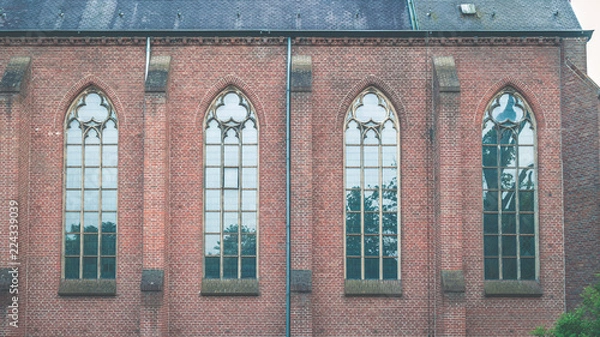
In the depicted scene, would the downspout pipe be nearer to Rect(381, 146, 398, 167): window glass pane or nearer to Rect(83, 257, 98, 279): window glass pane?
Rect(381, 146, 398, 167): window glass pane

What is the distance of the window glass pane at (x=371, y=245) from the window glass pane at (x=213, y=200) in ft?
13.2

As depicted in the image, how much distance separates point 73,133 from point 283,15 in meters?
6.67

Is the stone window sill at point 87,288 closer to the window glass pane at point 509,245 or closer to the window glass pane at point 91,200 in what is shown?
the window glass pane at point 91,200

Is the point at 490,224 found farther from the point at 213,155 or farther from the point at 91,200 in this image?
the point at 91,200

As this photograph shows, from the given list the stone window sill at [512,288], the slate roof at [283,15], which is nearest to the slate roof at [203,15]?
the slate roof at [283,15]

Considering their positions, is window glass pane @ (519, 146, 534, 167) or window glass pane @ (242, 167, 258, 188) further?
window glass pane @ (519, 146, 534, 167)

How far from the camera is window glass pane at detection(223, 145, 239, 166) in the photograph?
21.5 m

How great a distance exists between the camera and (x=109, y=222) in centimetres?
2133

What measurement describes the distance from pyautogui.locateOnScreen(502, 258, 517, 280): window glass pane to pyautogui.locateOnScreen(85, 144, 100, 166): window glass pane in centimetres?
1114

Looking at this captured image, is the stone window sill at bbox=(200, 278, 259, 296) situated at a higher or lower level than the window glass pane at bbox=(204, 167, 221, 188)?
lower

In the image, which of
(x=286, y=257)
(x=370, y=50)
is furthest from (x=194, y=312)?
(x=370, y=50)

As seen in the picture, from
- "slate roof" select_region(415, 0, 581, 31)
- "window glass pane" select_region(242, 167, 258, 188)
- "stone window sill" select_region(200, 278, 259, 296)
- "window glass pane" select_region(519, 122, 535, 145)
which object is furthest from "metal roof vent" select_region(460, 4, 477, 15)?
"stone window sill" select_region(200, 278, 259, 296)

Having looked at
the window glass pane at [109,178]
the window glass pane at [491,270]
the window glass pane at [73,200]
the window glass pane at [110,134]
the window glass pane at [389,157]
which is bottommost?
the window glass pane at [491,270]

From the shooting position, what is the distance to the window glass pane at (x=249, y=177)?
2142cm
